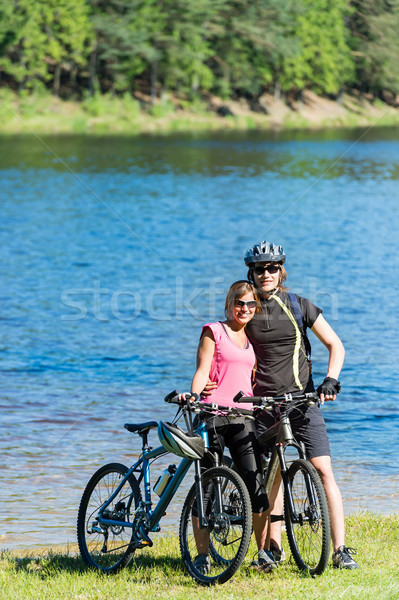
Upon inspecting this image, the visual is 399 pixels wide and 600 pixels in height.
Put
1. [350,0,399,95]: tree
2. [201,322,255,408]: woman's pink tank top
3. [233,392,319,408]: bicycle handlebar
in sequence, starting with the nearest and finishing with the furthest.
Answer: [233,392,319,408]: bicycle handlebar, [201,322,255,408]: woman's pink tank top, [350,0,399,95]: tree

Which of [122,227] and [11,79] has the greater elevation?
[11,79]

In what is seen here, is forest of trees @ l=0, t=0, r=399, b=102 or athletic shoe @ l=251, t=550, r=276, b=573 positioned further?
forest of trees @ l=0, t=0, r=399, b=102

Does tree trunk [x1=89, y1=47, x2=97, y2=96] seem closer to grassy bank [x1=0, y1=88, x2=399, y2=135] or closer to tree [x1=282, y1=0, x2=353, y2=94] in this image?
grassy bank [x1=0, y1=88, x2=399, y2=135]

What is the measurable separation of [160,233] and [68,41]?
6001 centimetres

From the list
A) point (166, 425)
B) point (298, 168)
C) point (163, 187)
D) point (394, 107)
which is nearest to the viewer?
point (166, 425)

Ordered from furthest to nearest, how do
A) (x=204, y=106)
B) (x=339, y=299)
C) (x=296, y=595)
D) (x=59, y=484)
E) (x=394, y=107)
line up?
1. (x=394, y=107)
2. (x=204, y=106)
3. (x=339, y=299)
4. (x=59, y=484)
5. (x=296, y=595)

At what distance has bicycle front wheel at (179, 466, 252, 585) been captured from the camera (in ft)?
20.3

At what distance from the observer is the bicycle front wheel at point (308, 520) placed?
20.4 ft

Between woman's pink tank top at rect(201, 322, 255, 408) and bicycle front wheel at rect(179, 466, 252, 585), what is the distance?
528 millimetres

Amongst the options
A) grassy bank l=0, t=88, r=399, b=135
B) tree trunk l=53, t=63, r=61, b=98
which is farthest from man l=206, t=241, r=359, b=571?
tree trunk l=53, t=63, r=61, b=98

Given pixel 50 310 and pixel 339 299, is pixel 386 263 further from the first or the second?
pixel 50 310

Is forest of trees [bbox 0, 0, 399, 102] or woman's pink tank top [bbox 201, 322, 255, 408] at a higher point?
forest of trees [bbox 0, 0, 399, 102]

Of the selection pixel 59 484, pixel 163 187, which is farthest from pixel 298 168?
pixel 59 484

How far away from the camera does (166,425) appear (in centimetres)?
647
